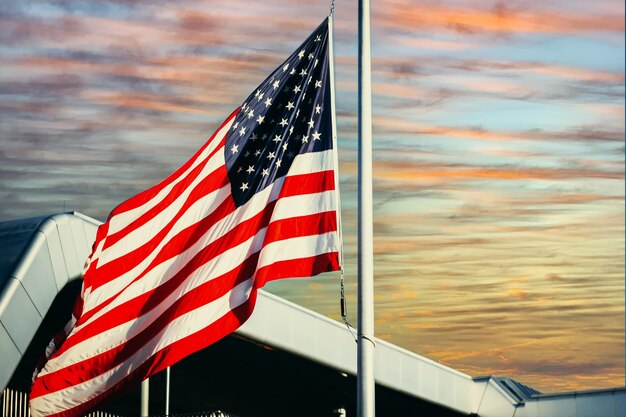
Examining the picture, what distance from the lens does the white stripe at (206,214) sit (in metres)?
12.8

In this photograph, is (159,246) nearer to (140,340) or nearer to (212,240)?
(212,240)

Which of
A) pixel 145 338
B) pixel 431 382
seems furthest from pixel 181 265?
pixel 431 382

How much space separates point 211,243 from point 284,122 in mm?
1746

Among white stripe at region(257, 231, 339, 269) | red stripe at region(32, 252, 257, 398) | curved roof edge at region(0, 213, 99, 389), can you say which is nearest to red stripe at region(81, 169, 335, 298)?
white stripe at region(257, 231, 339, 269)

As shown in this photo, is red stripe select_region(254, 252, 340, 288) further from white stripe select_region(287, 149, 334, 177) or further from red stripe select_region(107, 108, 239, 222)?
red stripe select_region(107, 108, 239, 222)

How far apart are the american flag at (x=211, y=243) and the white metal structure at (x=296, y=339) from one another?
6332 mm

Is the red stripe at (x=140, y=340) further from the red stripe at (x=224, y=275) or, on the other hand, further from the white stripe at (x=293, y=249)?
the white stripe at (x=293, y=249)

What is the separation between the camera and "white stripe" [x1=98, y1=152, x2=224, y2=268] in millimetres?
13734

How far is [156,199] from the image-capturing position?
14391 mm

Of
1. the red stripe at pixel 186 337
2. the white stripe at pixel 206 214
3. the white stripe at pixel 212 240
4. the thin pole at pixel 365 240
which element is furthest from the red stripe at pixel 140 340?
the thin pole at pixel 365 240

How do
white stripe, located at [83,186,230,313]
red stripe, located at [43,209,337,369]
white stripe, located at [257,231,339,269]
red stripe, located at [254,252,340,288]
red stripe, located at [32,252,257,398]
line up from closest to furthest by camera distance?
red stripe, located at [254,252,340,288]
white stripe, located at [257,231,339,269]
red stripe, located at [43,209,337,369]
red stripe, located at [32,252,257,398]
white stripe, located at [83,186,230,313]

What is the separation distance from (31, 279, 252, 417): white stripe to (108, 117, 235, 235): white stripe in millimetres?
1925

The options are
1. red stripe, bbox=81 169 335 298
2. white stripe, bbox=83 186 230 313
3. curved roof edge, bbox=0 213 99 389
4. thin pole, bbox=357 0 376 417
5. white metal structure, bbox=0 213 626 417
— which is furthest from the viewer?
white metal structure, bbox=0 213 626 417

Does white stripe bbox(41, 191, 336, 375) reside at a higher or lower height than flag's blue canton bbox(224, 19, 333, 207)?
lower
